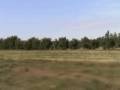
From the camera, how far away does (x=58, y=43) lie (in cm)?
10794

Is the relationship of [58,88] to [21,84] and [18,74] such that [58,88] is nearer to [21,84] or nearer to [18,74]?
[21,84]

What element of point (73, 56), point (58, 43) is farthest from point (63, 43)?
point (73, 56)

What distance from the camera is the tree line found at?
4102 inches

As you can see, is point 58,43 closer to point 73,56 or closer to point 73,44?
point 73,44

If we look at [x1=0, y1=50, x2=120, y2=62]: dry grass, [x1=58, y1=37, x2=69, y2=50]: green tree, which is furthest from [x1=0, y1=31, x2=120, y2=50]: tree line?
[x1=0, y1=50, x2=120, y2=62]: dry grass

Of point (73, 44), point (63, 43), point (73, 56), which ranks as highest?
point (63, 43)

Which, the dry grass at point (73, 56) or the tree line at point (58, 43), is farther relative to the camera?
the tree line at point (58, 43)

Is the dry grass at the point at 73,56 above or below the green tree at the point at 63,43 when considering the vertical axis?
below

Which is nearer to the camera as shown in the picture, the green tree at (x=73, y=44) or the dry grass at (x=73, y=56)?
the dry grass at (x=73, y=56)

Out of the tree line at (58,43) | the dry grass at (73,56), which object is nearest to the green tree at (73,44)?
the tree line at (58,43)

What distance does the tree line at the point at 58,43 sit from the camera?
104188mm

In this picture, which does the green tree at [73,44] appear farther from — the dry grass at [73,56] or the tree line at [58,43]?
the dry grass at [73,56]

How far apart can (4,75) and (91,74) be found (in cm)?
639

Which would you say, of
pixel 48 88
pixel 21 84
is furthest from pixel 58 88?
pixel 21 84
